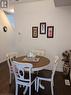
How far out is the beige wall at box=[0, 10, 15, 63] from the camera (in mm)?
5613

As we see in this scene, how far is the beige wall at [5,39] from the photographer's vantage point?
561 cm

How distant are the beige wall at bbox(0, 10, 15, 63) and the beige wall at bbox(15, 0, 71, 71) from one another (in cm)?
102

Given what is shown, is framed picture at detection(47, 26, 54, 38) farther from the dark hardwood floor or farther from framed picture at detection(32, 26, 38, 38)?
the dark hardwood floor

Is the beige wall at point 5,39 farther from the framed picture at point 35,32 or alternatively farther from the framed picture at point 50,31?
the framed picture at point 50,31

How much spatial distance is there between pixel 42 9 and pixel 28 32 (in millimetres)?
1005

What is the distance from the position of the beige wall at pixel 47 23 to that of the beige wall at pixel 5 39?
1015mm

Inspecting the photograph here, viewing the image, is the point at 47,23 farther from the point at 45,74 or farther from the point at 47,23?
the point at 45,74

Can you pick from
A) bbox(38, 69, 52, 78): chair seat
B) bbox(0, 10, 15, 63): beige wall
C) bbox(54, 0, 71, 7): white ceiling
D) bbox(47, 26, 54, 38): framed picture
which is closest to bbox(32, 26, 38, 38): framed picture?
bbox(47, 26, 54, 38): framed picture

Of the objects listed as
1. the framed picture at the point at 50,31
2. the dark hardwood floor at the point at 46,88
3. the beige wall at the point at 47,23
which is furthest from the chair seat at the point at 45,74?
the framed picture at the point at 50,31

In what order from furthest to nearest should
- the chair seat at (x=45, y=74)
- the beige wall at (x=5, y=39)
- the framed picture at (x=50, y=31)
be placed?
the beige wall at (x=5, y=39) < the framed picture at (x=50, y=31) < the chair seat at (x=45, y=74)

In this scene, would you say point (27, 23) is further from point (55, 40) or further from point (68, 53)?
point (68, 53)

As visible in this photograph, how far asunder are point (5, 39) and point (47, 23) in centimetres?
242

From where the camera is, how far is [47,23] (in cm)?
Result: 452

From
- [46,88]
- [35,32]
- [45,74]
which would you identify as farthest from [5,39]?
[46,88]
